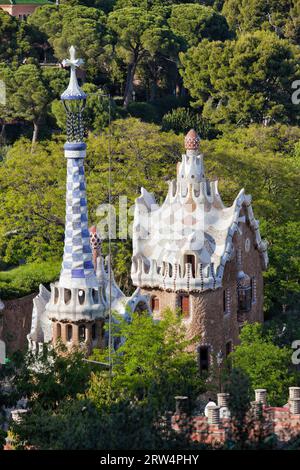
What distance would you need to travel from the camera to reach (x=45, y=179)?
60312mm

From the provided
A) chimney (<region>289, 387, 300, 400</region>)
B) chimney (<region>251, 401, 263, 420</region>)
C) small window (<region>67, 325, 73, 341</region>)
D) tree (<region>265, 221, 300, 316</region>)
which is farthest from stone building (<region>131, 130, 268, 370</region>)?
chimney (<region>251, 401, 263, 420</region>)

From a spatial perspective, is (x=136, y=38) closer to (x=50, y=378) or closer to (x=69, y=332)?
(x=69, y=332)

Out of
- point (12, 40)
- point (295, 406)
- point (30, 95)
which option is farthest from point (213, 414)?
point (12, 40)

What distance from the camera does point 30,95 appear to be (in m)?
74.9

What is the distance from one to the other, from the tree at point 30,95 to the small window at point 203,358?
24648 mm

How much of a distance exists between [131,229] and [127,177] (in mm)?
3336

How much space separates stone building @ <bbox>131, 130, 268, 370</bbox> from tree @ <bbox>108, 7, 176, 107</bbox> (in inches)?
1182

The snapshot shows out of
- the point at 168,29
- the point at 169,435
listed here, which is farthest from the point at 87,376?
the point at 168,29

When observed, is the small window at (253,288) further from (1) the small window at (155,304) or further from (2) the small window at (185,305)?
(1) the small window at (155,304)

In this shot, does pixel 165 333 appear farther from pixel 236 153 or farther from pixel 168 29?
pixel 168 29

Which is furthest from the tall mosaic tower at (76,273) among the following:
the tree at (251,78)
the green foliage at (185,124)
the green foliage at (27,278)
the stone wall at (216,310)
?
the tree at (251,78)
